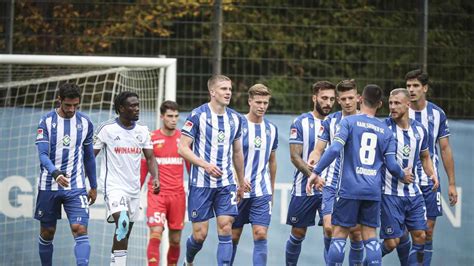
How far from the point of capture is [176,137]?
1405 cm

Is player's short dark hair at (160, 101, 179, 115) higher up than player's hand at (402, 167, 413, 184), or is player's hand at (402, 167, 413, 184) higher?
player's short dark hair at (160, 101, 179, 115)

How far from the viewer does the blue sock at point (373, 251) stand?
11469 millimetres

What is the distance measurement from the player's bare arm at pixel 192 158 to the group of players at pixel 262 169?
0.01 meters

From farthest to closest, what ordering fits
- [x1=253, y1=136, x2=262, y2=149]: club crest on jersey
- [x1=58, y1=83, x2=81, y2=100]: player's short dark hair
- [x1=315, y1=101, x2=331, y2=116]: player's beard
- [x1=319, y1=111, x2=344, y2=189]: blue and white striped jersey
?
[x1=315, y1=101, x2=331, y2=116]: player's beard, [x1=253, y1=136, x2=262, y2=149]: club crest on jersey, [x1=319, y1=111, x2=344, y2=189]: blue and white striped jersey, [x1=58, y1=83, x2=81, y2=100]: player's short dark hair

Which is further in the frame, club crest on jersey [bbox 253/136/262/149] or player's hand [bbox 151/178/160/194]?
club crest on jersey [bbox 253/136/262/149]

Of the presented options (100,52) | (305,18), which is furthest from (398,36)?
(100,52)

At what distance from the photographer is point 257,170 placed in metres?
12.8

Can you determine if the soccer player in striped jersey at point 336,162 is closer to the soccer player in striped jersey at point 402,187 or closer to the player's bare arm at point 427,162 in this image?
the soccer player in striped jersey at point 402,187

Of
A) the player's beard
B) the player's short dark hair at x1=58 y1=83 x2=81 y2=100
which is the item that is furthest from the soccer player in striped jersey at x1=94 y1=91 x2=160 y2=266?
the player's beard

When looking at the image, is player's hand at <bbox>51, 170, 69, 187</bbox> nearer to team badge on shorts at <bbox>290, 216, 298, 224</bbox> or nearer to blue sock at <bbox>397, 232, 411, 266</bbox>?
team badge on shorts at <bbox>290, 216, 298, 224</bbox>

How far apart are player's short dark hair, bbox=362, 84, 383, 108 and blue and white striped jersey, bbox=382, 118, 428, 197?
2.62ft

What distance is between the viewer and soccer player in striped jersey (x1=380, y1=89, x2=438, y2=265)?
39.2 ft

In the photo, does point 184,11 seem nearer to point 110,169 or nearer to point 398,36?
point 398,36

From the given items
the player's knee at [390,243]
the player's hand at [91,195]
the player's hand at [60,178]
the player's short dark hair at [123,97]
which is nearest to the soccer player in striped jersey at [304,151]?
the player's knee at [390,243]
